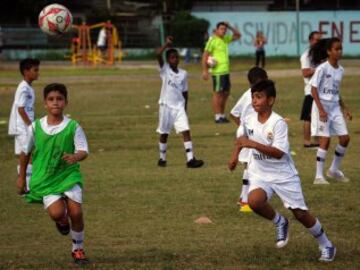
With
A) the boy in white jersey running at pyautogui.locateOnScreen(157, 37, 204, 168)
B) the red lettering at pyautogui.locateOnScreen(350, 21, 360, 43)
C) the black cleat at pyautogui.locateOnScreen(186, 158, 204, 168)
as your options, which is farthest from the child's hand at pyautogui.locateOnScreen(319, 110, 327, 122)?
the red lettering at pyautogui.locateOnScreen(350, 21, 360, 43)

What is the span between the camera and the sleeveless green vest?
7867 millimetres

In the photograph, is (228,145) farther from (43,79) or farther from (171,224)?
(43,79)

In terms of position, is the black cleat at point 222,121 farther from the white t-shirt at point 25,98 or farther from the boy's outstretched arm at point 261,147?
the boy's outstretched arm at point 261,147

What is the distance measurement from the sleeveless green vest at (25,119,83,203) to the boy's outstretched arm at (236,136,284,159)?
4.45 ft

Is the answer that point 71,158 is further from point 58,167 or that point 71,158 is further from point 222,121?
point 222,121

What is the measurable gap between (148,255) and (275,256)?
1062 mm

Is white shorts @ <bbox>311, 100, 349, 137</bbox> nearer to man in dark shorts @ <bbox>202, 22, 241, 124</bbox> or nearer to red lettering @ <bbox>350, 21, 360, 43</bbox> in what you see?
man in dark shorts @ <bbox>202, 22, 241, 124</bbox>

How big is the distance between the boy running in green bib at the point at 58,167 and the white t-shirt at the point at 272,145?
4.60 feet

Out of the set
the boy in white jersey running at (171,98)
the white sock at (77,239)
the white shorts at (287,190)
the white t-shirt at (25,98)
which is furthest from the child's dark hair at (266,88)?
the boy in white jersey running at (171,98)

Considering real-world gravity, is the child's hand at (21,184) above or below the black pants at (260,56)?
above

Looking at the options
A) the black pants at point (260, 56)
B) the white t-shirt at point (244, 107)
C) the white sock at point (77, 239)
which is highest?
the white t-shirt at point (244, 107)

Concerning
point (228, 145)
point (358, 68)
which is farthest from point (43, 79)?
point (228, 145)

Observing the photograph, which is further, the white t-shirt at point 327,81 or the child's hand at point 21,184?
the white t-shirt at point 327,81

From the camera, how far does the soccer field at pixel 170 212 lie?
8141 millimetres
